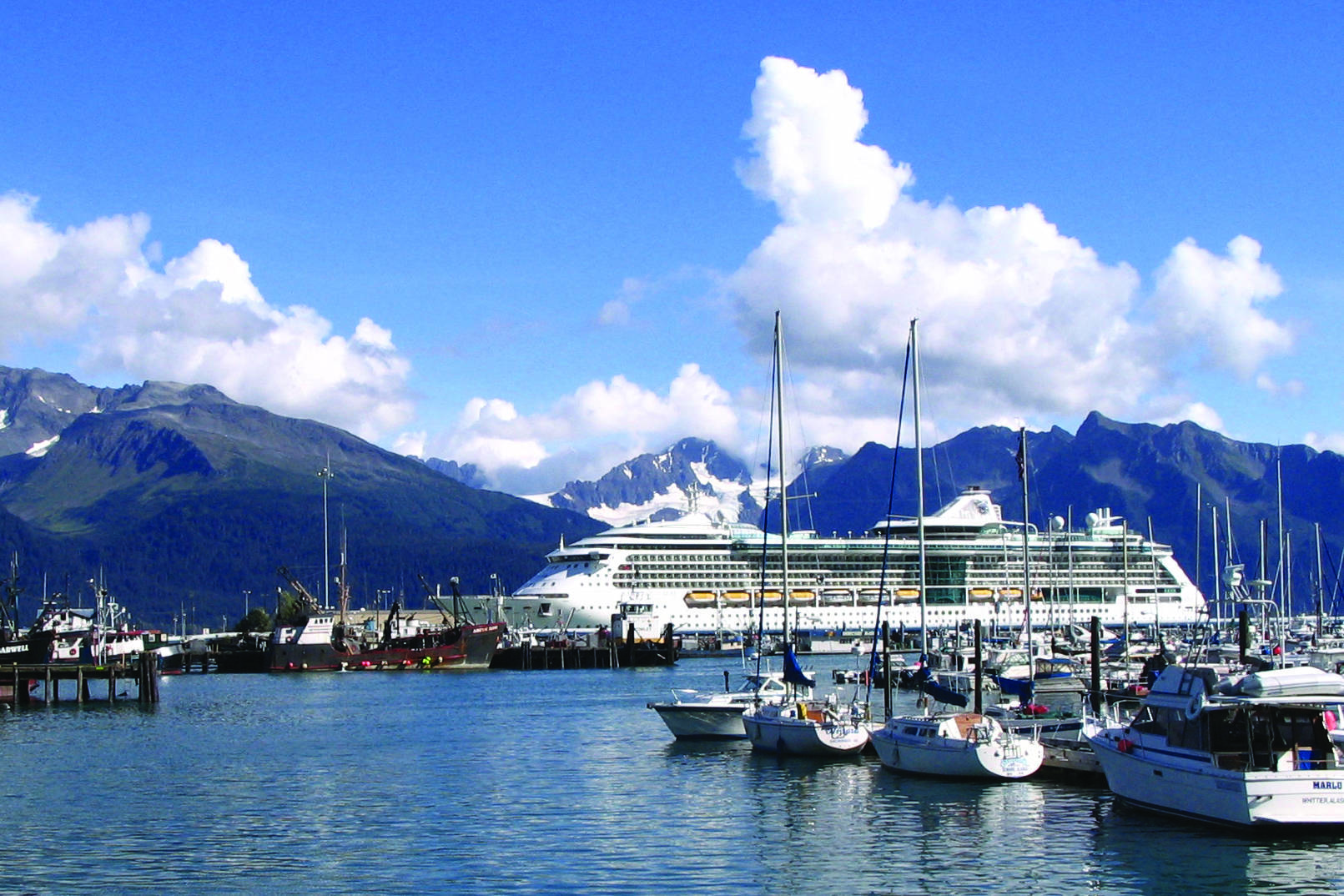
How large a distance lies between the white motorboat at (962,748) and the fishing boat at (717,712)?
947cm

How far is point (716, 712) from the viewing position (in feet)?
167

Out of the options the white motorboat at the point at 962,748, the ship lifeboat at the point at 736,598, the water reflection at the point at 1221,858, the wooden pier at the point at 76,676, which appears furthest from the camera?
the ship lifeboat at the point at 736,598

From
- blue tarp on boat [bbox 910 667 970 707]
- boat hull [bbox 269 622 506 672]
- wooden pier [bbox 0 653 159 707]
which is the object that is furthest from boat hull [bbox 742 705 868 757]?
boat hull [bbox 269 622 506 672]

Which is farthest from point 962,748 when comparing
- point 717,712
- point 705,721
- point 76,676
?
point 76,676

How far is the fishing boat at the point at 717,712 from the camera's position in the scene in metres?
50.8

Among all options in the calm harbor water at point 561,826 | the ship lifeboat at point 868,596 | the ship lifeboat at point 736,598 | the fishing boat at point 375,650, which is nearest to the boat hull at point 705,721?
the calm harbor water at point 561,826

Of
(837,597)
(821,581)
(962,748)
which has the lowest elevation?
(962,748)

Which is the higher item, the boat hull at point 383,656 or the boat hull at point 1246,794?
the boat hull at point 1246,794

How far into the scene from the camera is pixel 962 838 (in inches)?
1272

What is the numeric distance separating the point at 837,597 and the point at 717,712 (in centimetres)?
10221

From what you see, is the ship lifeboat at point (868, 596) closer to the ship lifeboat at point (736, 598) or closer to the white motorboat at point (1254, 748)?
the ship lifeboat at point (736, 598)

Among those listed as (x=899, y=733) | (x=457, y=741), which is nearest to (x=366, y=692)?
(x=457, y=741)

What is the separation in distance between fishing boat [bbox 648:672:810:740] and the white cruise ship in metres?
91.3

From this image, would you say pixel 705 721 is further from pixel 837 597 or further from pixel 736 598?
pixel 837 597
